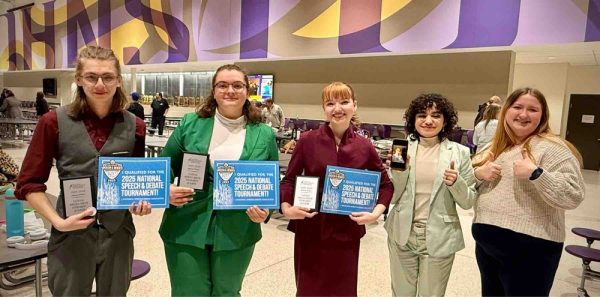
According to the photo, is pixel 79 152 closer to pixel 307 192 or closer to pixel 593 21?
pixel 307 192

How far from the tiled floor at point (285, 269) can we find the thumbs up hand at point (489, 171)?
158 centimetres

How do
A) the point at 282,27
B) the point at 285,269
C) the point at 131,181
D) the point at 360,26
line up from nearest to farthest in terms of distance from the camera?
the point at 131,181
the point at 285,269
the point at 360,26
the point at 282,27

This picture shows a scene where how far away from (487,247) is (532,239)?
Answer: 186 millimetres

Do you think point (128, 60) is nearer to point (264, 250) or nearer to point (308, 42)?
point (308, 42)

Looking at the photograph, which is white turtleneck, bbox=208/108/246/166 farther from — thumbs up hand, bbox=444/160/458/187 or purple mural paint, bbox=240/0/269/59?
purple mural paint, bbox=240/0/269/59

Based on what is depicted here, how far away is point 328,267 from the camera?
6.10 ft

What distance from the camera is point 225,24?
34.1 ft

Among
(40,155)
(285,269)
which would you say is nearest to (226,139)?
(40,155)

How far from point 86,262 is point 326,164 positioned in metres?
1.06

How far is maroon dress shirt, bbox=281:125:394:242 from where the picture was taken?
1846 mm

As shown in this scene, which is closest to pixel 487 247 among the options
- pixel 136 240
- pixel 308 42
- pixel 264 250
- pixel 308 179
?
pixel 308 179

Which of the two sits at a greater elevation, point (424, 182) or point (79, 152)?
point (79, 152)

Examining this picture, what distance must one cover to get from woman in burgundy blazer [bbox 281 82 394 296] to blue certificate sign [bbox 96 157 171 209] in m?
0.54

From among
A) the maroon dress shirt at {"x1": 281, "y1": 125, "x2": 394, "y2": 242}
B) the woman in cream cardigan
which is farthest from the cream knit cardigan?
the maroon dress shirt at {"x1": 281, "y1": 125, "x2": 394, "y2": 242}
